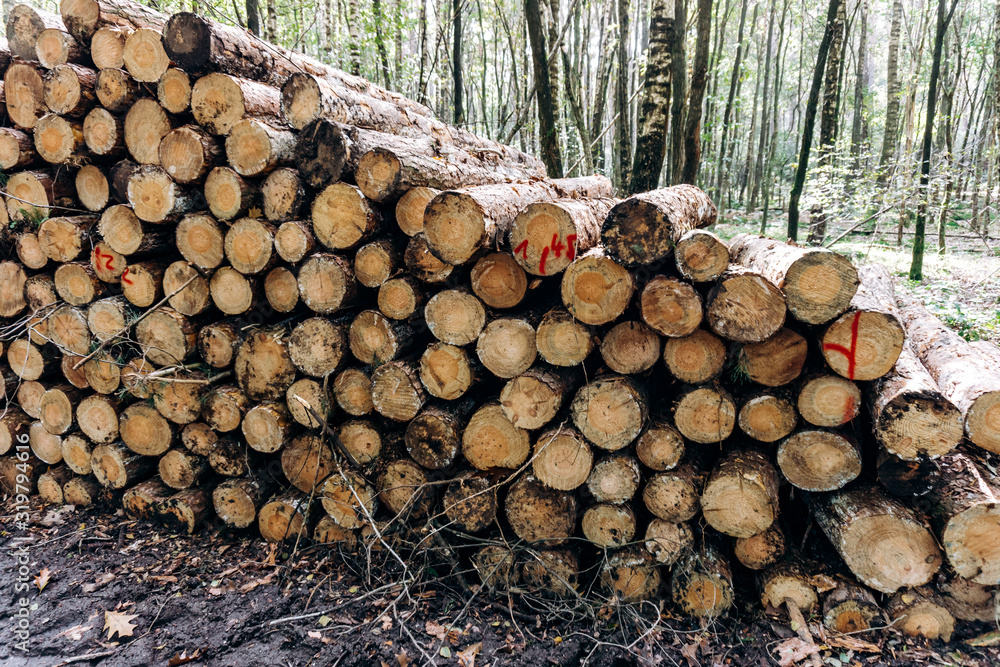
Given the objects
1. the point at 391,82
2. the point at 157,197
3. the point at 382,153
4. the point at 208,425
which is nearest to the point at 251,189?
the point at 157,197

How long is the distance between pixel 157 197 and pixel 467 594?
309cm

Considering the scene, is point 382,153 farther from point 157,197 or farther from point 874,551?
point 874,551

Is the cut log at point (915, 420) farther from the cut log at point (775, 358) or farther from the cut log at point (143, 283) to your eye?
the cut log at point (143, 283)

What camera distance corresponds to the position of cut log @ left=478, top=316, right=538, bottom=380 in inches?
107

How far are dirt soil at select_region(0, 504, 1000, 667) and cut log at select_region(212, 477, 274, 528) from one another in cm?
22

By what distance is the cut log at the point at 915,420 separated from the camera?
2.26m

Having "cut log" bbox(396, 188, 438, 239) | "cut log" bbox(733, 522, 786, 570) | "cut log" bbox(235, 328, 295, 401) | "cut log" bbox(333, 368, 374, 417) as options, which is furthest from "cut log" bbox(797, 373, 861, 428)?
"cut log" bbox(235, 328, 295, 401)

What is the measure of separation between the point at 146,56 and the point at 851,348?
434cm

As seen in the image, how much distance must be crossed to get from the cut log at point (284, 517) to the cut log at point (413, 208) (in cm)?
189

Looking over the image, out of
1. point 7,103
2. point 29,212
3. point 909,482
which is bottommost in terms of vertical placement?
point 909,482

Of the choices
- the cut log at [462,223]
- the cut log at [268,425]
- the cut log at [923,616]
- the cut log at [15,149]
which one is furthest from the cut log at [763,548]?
the cut log at [15,149]

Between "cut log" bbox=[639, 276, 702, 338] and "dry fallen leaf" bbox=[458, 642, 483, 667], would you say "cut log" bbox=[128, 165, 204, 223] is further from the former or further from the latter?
"dry fallen leaf" bbox=[458, 642, 483, 667]

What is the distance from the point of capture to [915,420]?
2287 mm

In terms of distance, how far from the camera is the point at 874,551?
2451mm
